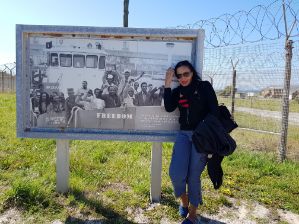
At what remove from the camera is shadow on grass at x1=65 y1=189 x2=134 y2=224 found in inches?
134

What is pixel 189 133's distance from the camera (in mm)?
3342

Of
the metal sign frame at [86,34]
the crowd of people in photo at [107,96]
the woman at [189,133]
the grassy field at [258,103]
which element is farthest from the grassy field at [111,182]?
the grassy field at [258,103]

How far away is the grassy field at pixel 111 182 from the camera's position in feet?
11.9

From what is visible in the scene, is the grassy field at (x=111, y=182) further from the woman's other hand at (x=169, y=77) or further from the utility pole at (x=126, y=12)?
the utility pole at (x=126, y=12)

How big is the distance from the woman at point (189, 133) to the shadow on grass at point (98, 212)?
25.8 inches

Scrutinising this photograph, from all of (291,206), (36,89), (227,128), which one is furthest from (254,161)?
(36,89)

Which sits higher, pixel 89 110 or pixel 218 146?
pixel 89 110

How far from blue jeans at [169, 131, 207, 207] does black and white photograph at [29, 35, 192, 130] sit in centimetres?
40

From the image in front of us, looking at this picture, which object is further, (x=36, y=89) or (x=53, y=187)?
(x=53, y=187)

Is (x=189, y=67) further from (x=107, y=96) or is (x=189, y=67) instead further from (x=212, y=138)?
(x=107, y=96)

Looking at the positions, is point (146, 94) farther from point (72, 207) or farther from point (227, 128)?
point (72, 207)

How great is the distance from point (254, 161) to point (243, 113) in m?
8.16

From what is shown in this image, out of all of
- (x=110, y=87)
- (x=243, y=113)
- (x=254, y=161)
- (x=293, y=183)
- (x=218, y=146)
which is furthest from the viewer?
(x=243, y=113)

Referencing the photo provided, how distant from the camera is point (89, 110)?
143 inches
